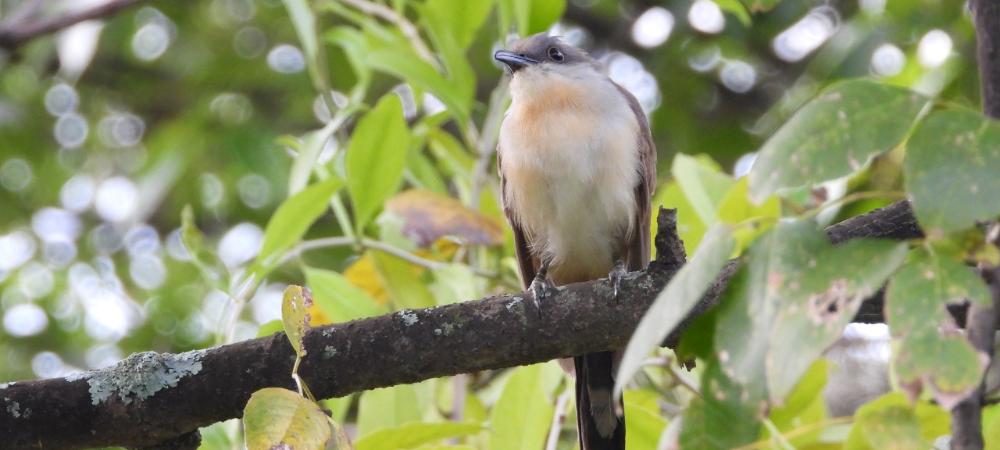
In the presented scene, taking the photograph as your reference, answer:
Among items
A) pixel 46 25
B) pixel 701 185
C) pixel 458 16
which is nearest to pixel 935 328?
pixel 701 185

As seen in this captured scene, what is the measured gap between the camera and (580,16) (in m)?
6.55

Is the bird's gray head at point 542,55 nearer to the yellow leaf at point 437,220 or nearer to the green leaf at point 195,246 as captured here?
the yellow leaf at point 437,220

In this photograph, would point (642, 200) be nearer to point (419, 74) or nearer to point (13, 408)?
point (419, 74)

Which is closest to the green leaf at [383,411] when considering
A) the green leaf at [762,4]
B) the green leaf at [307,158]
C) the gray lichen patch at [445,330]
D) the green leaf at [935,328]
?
the green leaf at [307,158]

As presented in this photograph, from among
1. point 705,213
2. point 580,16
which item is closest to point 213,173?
point 580,16

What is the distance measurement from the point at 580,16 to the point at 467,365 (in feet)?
14.3

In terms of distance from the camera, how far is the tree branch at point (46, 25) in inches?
172

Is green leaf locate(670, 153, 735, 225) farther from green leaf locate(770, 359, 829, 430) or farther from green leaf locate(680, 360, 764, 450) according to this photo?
green leaf locate(680, 360, 764, 450)

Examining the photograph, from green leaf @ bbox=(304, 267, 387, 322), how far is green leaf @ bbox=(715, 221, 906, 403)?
1.96 meters

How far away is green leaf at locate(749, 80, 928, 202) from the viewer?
1.43 meters

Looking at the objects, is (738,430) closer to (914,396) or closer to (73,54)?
(914,396)

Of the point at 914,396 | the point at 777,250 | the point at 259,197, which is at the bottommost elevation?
the point at 259,197

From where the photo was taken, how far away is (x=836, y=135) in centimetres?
144

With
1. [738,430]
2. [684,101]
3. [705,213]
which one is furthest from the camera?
[684,101]
